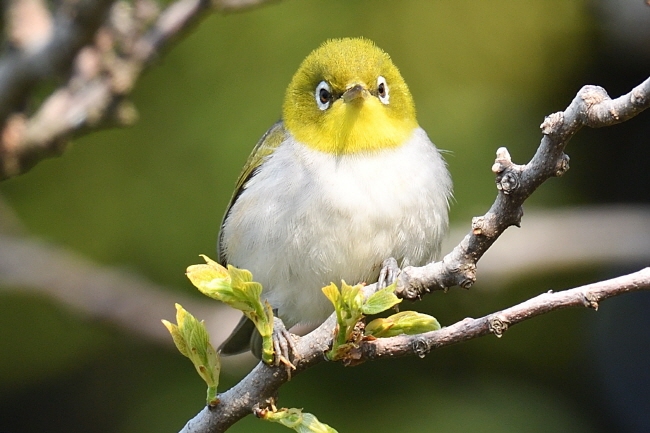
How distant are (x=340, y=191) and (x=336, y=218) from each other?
0.31 ft

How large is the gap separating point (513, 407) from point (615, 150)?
1.95m

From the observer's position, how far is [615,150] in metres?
5.08

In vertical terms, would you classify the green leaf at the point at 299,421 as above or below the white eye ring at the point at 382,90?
below

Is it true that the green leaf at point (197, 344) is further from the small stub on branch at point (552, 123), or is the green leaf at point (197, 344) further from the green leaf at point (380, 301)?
the small stub on branch at point (552, 123)

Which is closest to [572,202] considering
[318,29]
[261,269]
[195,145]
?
[318,29]

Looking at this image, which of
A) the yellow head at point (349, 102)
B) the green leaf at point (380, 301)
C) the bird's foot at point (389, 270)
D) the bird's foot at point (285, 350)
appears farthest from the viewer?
the yellow head at point (349, 102)

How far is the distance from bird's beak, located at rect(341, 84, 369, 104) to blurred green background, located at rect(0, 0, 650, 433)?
134cm

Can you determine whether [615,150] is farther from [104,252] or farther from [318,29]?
[104,252]

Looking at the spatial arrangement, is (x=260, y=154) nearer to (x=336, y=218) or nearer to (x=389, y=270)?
(x=336, y=218)

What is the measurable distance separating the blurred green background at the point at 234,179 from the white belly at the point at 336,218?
1.16 m

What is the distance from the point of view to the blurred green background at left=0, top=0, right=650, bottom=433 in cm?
406

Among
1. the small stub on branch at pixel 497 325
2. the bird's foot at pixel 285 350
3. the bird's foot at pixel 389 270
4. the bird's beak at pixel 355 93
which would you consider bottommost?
the small stub on branch at pixel 497 325

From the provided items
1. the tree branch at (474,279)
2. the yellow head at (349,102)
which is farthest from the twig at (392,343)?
the yellow head at (349,102)

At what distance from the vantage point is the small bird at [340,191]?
2.74 metres
